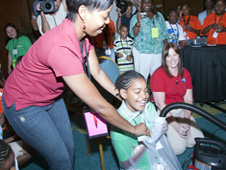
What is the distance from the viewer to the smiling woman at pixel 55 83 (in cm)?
93

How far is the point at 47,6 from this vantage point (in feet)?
8.55

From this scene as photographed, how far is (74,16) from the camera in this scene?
3.34 feet

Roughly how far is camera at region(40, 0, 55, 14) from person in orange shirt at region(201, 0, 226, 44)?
113 inches

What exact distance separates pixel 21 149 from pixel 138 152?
1194 millimetres

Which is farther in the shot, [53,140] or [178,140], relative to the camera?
[178,140]

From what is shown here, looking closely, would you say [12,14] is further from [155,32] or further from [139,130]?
[139,130]

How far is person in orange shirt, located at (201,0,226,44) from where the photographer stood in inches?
144

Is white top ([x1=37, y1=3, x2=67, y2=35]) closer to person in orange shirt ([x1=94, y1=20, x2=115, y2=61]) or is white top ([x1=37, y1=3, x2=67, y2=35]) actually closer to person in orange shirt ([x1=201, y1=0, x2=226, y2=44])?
person in orange shirt ([x1=94, y1=20, x2=115, y2=61])

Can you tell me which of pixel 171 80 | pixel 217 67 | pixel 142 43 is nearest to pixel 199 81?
pixel 217 67

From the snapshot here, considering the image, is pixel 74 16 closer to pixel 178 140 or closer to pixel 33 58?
pixel 33 58

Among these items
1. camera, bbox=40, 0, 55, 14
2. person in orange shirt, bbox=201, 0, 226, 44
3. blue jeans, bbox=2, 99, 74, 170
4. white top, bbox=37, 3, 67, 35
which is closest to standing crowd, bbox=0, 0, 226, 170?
blue jeans, bbox=2, 99, 74, 170

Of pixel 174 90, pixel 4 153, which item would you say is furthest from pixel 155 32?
pixel 4 153

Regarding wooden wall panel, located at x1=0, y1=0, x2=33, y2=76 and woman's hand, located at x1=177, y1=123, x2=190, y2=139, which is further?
wooden wall panel, located at x1=0, y1=0, x2=33, y2=76

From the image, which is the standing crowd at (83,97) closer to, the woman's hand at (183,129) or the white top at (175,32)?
the woman's hand at (183,129)
